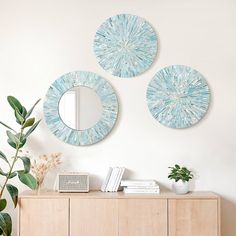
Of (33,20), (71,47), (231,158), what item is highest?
(33,20)

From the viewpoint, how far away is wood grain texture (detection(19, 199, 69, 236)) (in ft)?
9.74

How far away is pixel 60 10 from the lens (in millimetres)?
3377

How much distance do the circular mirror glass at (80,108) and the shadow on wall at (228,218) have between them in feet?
4.22

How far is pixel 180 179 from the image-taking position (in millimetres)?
3098

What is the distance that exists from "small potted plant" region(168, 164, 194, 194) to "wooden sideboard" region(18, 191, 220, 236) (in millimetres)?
121

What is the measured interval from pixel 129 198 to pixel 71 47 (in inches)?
53.4

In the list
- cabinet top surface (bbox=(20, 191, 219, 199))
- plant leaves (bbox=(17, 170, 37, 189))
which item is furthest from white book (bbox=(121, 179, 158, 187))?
plant leaves (bbox=(17, 170, 37, 189))

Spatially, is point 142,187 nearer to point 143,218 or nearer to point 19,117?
point 143,218

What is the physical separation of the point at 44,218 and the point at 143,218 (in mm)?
743

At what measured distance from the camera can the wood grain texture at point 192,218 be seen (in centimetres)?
295

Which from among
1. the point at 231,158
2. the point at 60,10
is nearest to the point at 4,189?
the point at 60,10

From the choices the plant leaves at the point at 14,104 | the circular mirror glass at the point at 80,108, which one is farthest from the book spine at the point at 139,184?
the plant leaves at the point at 14,104

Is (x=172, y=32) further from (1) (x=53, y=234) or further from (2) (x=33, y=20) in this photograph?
(1) (x=53, y=234)

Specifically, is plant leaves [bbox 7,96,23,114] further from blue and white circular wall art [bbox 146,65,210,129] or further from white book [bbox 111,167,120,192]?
blue and white circular wall art [bbox 146,65,210,129]
